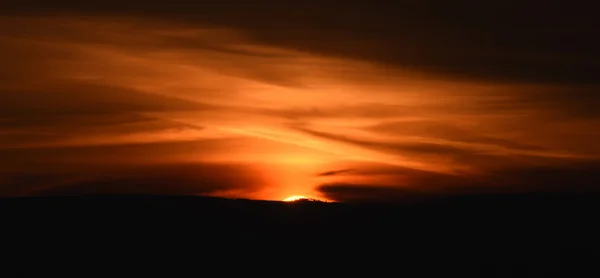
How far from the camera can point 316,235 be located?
73.9 ft

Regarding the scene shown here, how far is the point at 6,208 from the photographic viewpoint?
82.4 ft

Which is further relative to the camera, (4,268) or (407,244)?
(407,244)

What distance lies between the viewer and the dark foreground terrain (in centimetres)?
1989

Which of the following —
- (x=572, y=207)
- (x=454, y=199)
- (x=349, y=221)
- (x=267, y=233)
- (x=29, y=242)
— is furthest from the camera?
(x=454, y=199)

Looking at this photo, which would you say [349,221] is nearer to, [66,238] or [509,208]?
[509,208]

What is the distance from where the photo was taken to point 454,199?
29.8m

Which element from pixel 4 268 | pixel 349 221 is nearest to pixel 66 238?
pixel 4 268

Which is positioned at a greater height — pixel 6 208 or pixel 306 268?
pixel 6 208

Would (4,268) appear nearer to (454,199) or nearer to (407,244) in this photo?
(407,244)

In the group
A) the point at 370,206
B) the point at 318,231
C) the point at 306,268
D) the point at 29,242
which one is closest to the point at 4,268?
the point at 29,242

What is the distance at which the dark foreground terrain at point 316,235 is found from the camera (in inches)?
783

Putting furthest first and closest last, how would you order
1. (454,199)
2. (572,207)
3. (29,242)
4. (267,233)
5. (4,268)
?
(454,199) → (572,207) → (267,233) → (29,242) → (4,268)

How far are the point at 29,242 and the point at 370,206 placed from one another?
28.9 ft

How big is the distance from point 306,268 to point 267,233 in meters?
3.16
